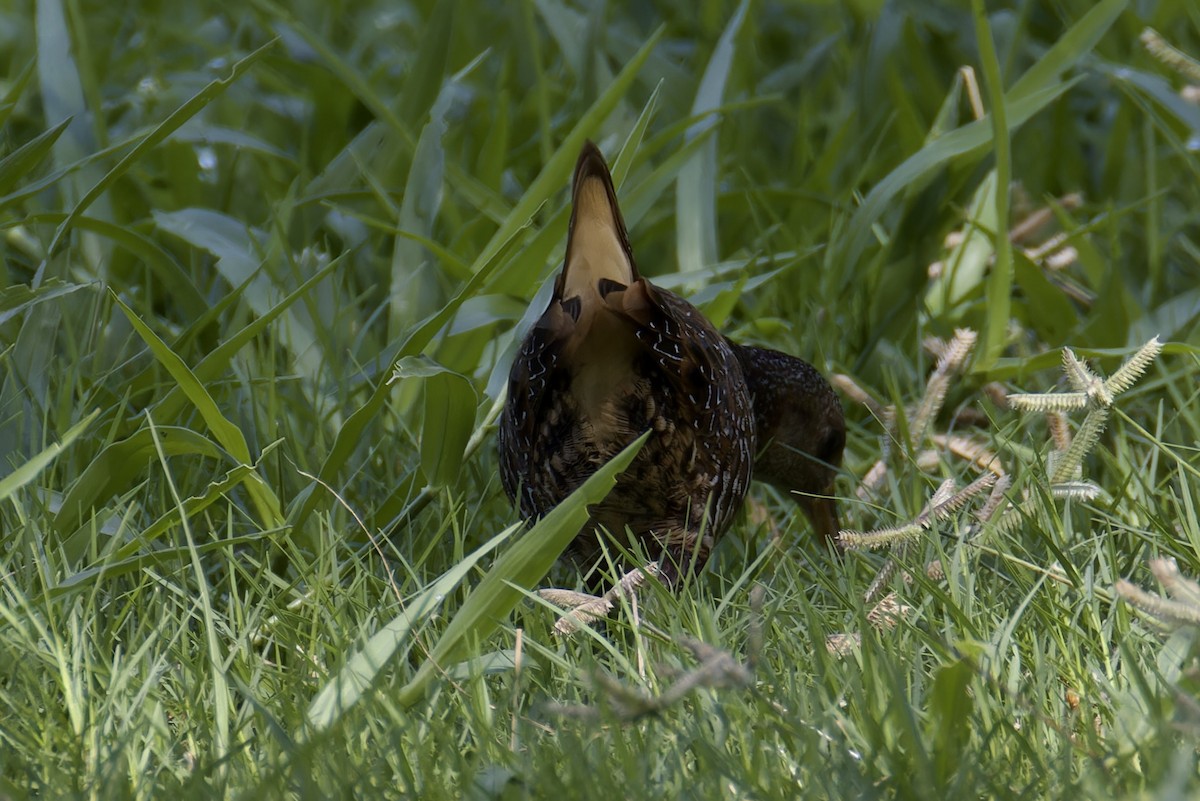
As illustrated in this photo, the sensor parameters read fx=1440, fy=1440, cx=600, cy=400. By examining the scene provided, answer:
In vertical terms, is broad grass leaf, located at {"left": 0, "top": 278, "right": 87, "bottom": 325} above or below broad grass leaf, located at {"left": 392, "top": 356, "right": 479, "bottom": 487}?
above

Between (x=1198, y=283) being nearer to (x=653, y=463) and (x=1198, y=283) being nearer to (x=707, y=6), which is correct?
(x=707, y=6)

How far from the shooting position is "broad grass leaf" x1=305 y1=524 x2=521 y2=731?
84.5 inches

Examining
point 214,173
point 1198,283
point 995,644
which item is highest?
point 214,173

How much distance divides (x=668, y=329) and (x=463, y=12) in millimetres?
3162

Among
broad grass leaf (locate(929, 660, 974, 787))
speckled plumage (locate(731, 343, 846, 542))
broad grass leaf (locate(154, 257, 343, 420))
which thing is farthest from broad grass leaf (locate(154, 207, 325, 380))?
broad grass leaf (locate(929, 660, 974, 787))

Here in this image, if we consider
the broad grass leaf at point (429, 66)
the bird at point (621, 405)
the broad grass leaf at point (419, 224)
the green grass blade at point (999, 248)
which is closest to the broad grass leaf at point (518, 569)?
the bird at point (621, 405)

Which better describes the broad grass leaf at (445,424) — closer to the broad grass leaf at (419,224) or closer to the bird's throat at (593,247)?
the bird's throat at (593,247)

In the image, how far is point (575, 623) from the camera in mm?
2428

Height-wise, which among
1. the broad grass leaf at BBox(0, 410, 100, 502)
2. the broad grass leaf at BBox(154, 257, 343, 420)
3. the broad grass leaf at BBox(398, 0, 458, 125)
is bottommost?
the broad grass leaf at BBox(154, 257, 343, 420)

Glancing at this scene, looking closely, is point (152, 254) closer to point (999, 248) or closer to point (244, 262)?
point (244, 262)

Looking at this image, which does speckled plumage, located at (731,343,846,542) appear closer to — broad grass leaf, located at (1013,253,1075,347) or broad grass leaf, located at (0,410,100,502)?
broad grass leaf, located at (1013,253,1075,347)

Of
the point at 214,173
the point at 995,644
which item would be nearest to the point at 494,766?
the point at 995,644

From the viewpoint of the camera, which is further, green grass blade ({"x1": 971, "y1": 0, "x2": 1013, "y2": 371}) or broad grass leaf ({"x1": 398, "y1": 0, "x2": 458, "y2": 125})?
broad grass leaf ({"x1": 398, "y1": 0, "x2": 458, "y2": 125})

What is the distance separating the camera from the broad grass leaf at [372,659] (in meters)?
2.15
